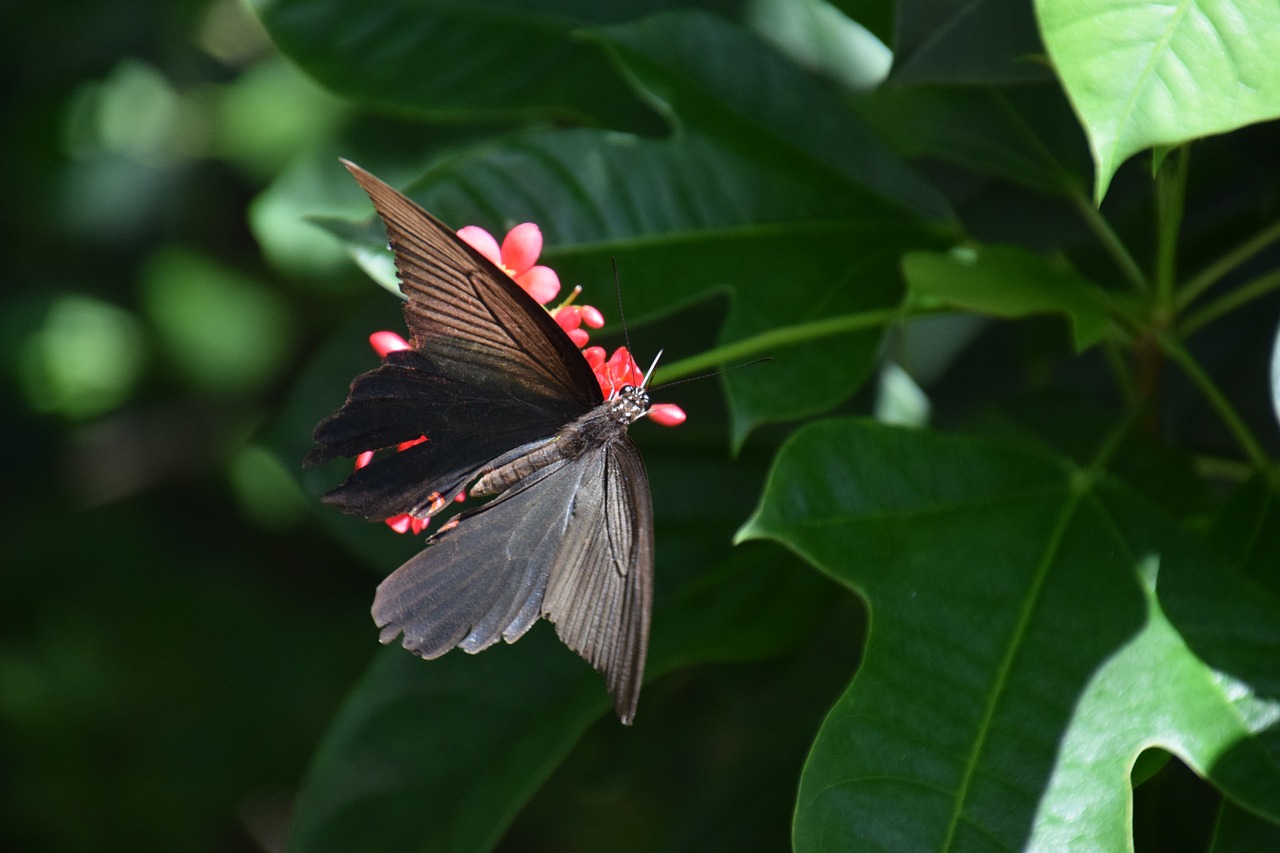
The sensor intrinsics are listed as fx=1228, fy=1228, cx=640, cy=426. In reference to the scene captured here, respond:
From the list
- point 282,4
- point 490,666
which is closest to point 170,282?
point 282,4

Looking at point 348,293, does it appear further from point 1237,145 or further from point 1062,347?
point 1237,145

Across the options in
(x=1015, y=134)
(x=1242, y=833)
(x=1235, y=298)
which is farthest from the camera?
(x=1015, y=134)

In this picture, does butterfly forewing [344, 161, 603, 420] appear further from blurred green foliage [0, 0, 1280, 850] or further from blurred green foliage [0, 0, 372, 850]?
blurred green foliage [0, 0, 372, 850]

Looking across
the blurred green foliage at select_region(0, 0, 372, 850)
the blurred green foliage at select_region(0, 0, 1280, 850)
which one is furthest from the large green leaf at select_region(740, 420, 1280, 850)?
the blurred green foliage at select_region(0, 0, 372, 850)

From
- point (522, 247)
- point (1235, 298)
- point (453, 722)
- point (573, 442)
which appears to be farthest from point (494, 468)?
point (1235, 298)

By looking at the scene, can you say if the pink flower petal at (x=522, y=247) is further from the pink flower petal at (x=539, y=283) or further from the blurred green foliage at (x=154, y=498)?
the blurred green foliage at (x=154, y=498)

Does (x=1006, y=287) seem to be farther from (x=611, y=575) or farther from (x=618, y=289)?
(x=611, y=575)
